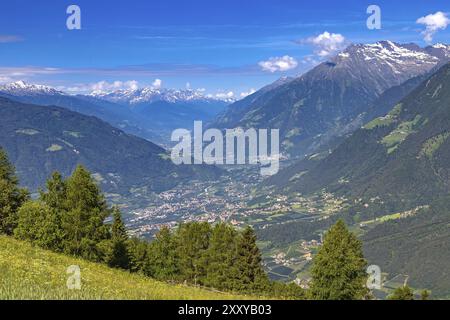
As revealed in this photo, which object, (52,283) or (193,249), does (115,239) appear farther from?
(52,283)

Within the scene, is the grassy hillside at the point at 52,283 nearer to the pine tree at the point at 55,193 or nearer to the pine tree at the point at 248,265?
the pine tree at the point at 55,193

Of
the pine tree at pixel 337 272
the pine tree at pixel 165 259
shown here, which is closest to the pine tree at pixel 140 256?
the pine tree at pixel 165 259

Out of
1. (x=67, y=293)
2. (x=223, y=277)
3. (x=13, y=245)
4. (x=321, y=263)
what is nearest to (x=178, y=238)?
(x=223, y=277)
